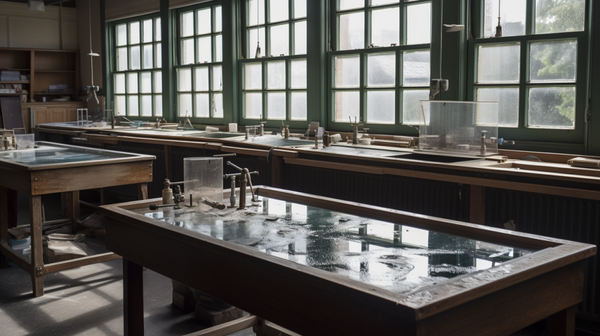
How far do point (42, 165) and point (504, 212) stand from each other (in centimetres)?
309

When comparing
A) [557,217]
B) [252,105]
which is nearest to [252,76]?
[252,105]

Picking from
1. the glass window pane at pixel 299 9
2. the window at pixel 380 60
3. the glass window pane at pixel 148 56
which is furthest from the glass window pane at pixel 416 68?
the glass window pane at pixel 148 56

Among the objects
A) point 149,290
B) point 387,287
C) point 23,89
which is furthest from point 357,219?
point 23,89

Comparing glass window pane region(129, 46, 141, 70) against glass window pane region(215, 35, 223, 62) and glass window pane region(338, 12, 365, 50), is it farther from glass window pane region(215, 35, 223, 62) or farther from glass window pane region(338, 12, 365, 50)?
glass window pane region(338, 12, 365, 50)

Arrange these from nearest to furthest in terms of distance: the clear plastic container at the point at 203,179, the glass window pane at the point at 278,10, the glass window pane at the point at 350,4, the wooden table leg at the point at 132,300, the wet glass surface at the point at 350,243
A: the wet glass surface at the point at 350,243, the wooden table leg at the point at 132,300, the clear plastic container at the point at 203,179, the glass window pane at the point at 350,4, the glass window pane at the point at 278,10

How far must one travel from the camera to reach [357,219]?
2.48 metres

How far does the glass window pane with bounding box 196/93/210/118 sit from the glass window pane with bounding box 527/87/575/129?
4799mm

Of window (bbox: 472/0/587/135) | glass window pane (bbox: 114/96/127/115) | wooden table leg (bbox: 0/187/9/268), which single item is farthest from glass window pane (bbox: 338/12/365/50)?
glass window pane (bbox: 114/96/127/115)

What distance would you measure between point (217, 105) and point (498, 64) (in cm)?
426

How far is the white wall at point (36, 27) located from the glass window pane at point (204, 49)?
14.9 feet

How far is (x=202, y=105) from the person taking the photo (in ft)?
26.8

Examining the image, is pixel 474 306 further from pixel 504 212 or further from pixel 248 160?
pixel 248 160

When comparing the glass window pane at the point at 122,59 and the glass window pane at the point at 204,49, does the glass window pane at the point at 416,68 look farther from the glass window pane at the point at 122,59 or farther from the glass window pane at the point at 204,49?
the glass window pane at the point at 122,59

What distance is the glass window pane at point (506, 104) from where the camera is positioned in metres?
4.59
